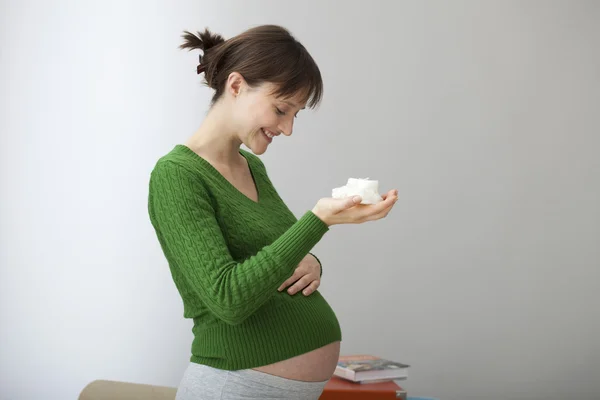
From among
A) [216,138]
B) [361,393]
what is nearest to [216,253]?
[216,138]

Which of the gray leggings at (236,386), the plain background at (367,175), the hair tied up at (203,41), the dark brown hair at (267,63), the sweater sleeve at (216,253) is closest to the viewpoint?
the sweater sleeve at (216,253)

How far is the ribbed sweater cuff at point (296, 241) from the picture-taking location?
1223mm

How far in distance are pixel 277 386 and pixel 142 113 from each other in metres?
1.85

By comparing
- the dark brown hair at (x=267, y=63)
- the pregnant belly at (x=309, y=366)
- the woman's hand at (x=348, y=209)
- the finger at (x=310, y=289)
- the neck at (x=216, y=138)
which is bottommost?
the pregnant belly at (x=309, y=366)

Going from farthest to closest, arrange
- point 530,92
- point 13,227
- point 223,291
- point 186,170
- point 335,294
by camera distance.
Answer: point 530,92 → point 335,294 → point 13,227 → point 186,170 → point 223,291

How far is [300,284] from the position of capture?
1490 millimetres

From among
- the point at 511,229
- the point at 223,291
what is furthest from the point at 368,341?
the point at 223,291

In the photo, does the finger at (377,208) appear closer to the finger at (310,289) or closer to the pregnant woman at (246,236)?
the pregnant woman at (246,236)

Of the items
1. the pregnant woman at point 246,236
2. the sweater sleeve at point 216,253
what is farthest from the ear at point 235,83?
the sweater sleeve at point 216,253

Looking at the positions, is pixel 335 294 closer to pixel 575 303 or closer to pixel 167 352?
pixel 167 352

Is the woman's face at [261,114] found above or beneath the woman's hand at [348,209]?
above

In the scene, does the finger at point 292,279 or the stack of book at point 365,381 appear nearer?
the finger at point 292,279

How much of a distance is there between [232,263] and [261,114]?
36 centimetres

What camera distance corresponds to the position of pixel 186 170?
1.32 meters
